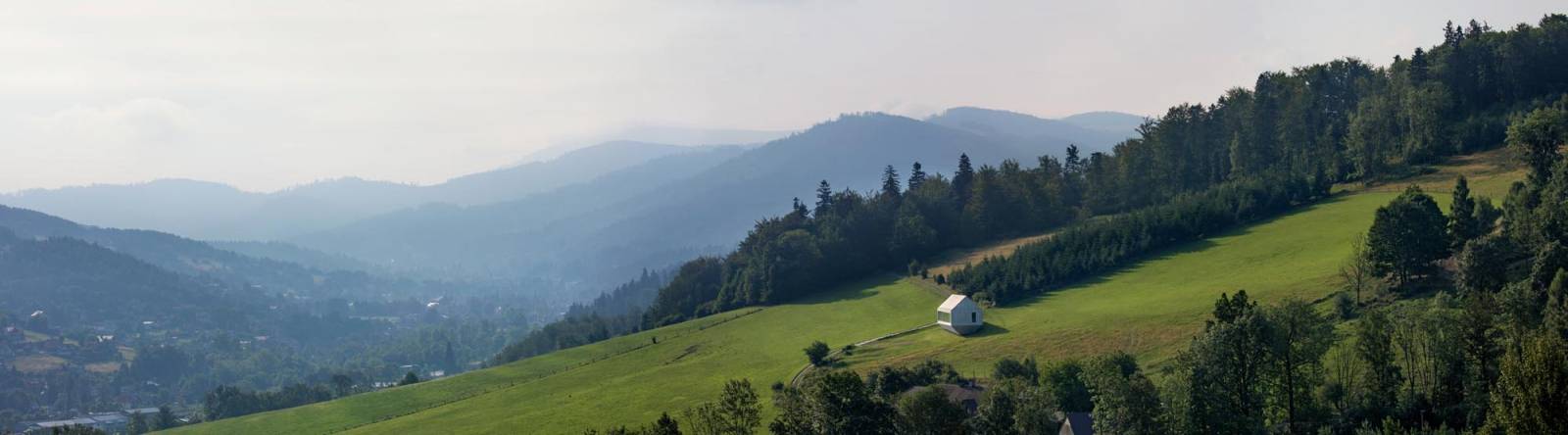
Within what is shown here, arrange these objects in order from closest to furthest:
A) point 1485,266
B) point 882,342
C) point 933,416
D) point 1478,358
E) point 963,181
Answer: point 1478,358 → point 933,416 → point 1485,266 → point 882,342 → point 963,181

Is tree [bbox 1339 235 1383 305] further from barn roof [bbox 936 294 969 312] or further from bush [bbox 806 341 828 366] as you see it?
bush [bbox 806 341 828 366]

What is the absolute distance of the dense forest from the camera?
112125 mm

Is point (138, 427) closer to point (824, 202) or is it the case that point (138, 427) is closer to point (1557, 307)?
point (824, 202)

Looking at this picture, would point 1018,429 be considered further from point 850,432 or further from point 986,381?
point 986,381

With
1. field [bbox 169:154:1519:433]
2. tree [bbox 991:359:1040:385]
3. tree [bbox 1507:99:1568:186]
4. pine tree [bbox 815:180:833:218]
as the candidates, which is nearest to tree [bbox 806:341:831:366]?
field [bbox 169:154:1519:433]

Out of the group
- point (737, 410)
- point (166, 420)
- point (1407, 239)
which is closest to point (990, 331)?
point (1407, 239)

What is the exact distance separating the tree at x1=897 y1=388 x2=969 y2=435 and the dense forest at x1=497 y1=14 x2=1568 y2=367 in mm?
49123

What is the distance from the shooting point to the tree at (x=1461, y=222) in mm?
75250

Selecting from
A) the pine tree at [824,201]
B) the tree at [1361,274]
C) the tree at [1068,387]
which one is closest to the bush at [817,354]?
the tree at [1068,387]

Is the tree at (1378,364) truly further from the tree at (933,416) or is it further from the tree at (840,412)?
the tree at (840,412)

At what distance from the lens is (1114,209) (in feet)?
465

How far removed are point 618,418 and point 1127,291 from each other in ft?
154

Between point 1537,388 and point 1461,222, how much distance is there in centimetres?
4111

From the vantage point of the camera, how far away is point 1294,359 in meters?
54.6
